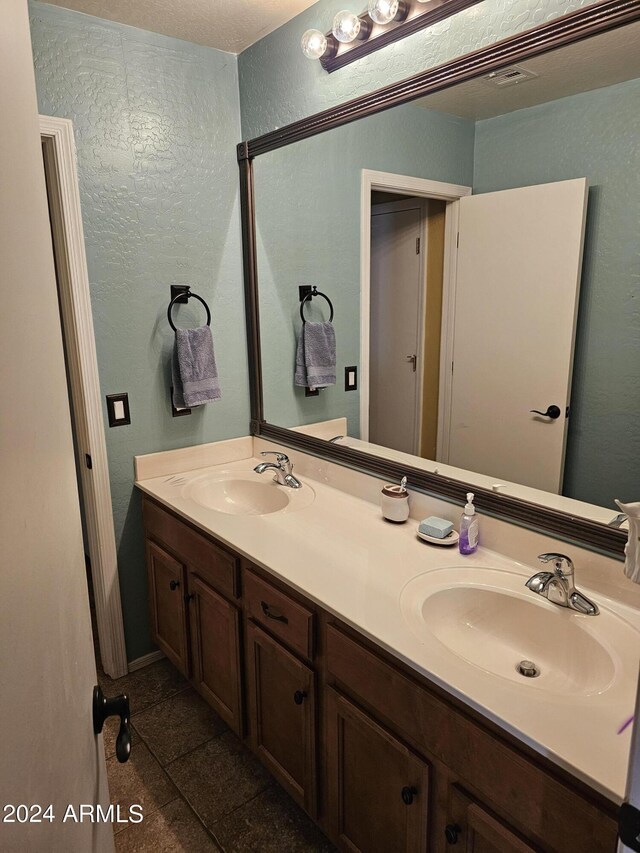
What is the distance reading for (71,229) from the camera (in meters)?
1.93

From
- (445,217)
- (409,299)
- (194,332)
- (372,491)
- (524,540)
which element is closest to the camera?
(524,540)

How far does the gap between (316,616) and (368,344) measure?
3.12ft

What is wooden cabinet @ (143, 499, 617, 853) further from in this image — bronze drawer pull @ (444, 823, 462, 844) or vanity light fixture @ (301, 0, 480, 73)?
vanity light fixture @ (301, 0, 480, 73)

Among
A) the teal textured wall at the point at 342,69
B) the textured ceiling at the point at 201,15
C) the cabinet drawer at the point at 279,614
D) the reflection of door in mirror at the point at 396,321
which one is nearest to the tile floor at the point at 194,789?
the cabinet drawer at the point at 279,614

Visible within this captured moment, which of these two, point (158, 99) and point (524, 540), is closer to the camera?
point (524, 540)

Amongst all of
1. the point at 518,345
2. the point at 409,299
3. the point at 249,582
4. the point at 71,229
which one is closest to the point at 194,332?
the point at 71,229

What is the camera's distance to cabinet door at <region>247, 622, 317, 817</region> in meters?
1.47

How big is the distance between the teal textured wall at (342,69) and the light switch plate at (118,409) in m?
1.16

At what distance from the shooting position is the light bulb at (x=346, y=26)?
5.43ft

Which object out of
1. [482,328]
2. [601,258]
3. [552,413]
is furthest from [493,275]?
[552,413]

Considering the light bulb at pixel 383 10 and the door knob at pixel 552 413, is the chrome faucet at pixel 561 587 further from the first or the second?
the light bulb at pixel 383 10

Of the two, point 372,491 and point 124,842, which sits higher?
point 372,491

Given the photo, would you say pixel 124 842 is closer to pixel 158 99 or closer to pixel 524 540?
pixel 524 540

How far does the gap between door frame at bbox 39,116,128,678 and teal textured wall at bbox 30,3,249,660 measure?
0.04 m
